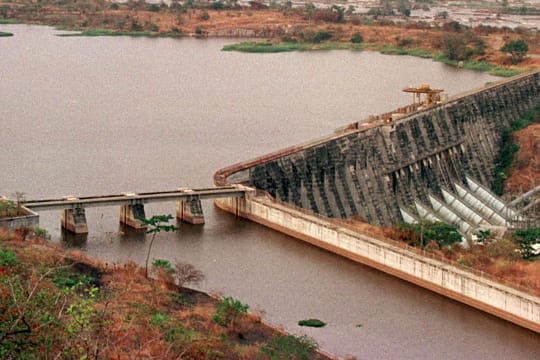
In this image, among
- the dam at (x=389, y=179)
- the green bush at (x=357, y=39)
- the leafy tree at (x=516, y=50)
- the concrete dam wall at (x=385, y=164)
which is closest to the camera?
the dam at (x=389, y=179)

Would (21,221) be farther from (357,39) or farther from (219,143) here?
(357,39)

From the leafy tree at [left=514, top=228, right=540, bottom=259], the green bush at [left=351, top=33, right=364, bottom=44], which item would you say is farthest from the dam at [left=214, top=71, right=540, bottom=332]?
the green bush at [left=351, top=33, right=364, bottom=44]

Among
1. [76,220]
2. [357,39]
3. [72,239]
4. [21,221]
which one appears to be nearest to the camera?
[21,221]

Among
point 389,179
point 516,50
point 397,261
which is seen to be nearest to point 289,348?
point 397,261

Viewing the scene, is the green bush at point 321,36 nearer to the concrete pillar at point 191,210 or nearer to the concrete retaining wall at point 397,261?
the concrete retaining wall at point 397,261

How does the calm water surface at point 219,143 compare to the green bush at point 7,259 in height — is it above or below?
below

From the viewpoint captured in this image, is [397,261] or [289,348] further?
[397,261]

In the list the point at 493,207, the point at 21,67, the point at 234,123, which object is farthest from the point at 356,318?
the point at 21,67

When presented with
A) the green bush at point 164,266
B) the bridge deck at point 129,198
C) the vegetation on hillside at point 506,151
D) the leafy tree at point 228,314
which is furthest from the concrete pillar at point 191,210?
the vegetation on hillside at point 506,151
